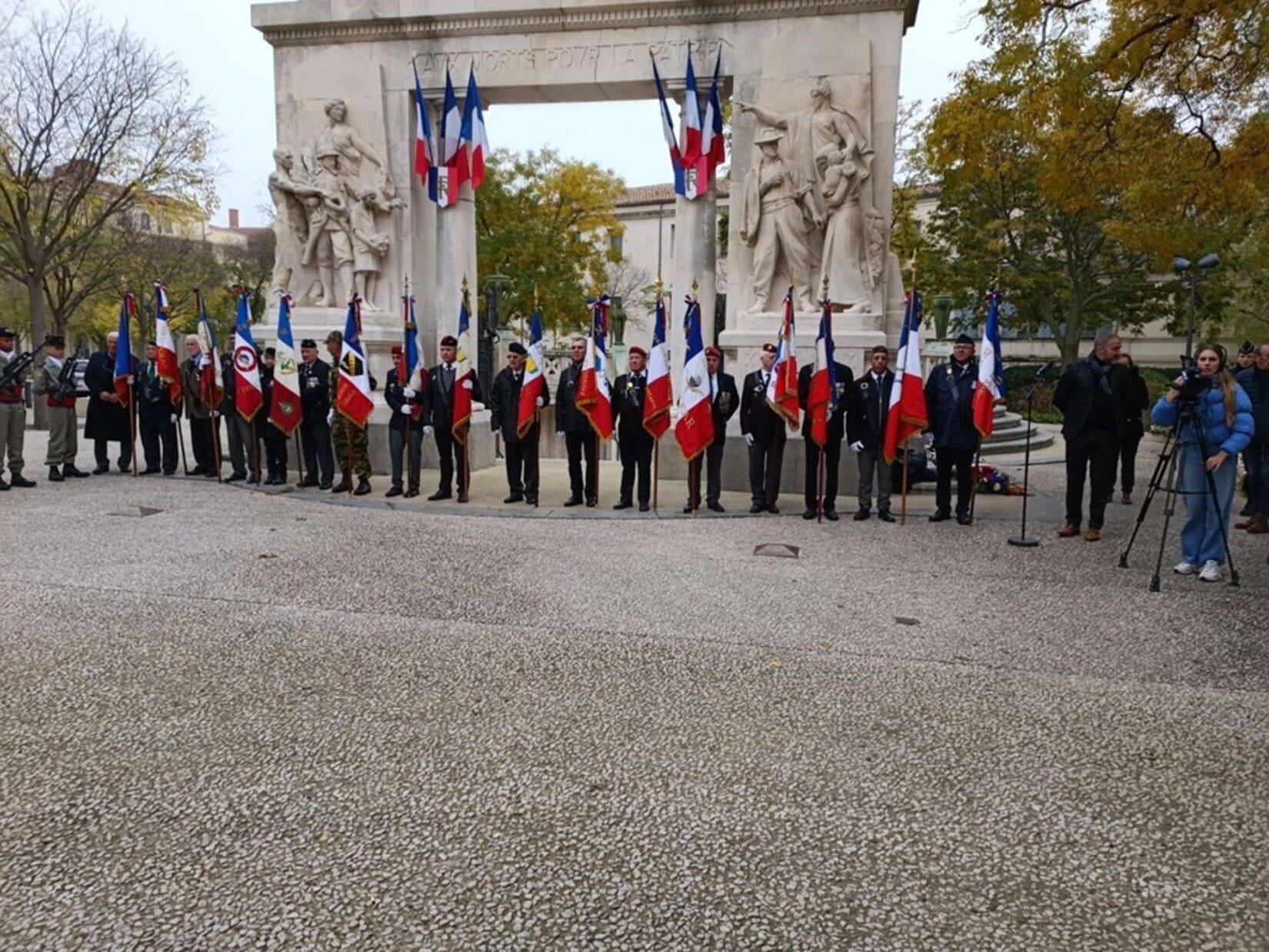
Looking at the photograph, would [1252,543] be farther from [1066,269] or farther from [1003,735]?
[1066,269]

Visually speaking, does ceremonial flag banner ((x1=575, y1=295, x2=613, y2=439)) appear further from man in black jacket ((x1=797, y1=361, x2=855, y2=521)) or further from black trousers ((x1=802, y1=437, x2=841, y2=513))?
black trousers ((x1=802, y1=437, x2=841, y2=513))

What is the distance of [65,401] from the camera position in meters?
10.8

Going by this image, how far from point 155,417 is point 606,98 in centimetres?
736

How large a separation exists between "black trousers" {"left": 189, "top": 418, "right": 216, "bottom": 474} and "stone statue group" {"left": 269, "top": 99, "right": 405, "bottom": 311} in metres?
2.18

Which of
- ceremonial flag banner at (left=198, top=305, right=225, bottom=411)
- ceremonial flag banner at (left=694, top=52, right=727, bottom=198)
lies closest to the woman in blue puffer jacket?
ceremonial flag banner at (left=694, top=52, right=727, bottom=198)

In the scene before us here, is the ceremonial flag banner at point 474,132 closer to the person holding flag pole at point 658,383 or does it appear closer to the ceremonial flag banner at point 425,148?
the ceremonial flag banner at point 425,148

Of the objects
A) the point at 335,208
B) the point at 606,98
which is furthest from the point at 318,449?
the point at 606,98

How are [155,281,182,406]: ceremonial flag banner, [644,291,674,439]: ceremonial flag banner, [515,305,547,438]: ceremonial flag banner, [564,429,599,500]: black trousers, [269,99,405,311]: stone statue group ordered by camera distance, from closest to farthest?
[644,291,674,439]: ceremonial flag banner → [515,305,547,438]: ceremonial flag banner → [564,429,599,500]: black trousers → [155,281,182,406]: ceremonial flag banner → [269,99,405,311]: stone statue group

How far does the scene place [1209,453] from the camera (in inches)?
270

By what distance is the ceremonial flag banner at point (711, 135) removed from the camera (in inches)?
429

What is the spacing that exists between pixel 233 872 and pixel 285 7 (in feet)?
40.4

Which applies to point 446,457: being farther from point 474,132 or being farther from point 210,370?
point 474,132

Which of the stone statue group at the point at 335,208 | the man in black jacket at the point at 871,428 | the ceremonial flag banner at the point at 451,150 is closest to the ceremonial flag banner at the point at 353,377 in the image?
the stone statue group at the point at 335,208

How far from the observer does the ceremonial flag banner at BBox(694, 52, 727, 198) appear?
10.9 metres
